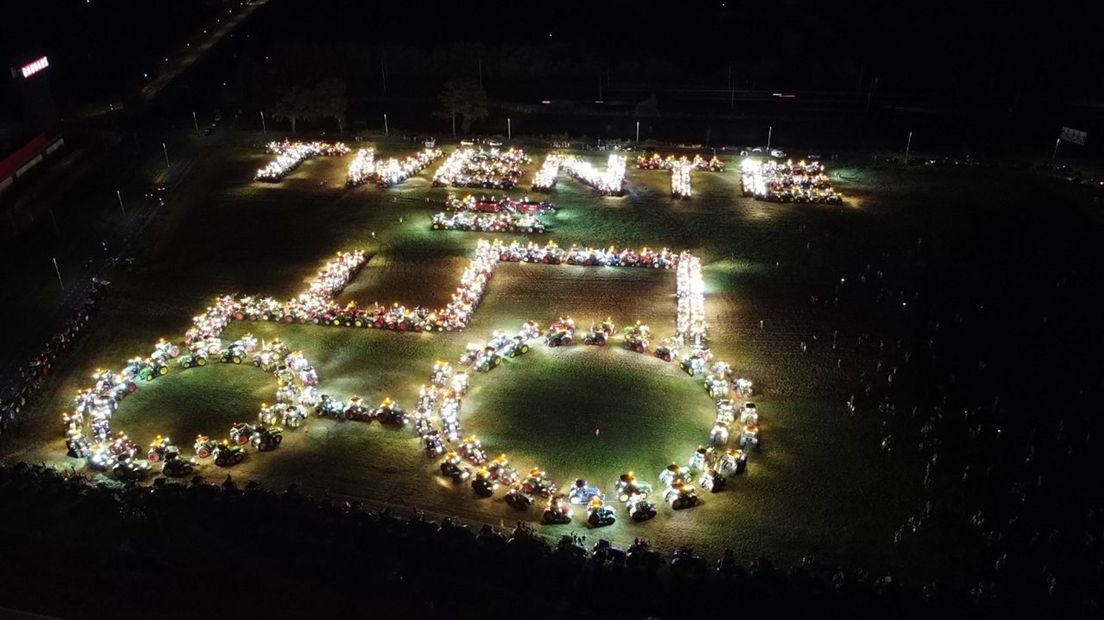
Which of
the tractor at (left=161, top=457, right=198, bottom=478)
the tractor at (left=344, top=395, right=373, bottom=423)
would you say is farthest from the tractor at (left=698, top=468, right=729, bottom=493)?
the tractor at (left=161, top=457, right=198, bottom=478)

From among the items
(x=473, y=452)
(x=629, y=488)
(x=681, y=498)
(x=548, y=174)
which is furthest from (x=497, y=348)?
(x=548, y=174)

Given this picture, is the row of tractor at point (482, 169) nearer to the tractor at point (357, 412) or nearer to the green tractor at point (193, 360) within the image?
the green tractor at point (193, 360)

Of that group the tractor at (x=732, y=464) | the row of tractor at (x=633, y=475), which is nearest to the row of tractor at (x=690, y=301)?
the row of tractor at (x=633, y=475)

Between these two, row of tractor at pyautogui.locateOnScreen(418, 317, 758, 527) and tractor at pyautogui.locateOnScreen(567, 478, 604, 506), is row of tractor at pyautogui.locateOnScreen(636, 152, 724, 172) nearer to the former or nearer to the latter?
row of tractor at pyautogui.locateOnScreen(418, 317, 758, 527)

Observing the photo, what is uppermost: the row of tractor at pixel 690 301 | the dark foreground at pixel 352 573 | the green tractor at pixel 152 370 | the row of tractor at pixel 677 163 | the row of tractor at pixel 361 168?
the row of tractor at pixel 677 163

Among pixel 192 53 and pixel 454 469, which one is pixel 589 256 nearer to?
pixel 454 469

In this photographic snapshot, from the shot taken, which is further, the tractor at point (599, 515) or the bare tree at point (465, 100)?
the bare tree at point (465, 100)

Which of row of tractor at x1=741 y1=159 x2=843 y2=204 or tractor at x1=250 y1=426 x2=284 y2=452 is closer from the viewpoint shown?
tractor at x1=250 y1=426 x2=284 y2=452
